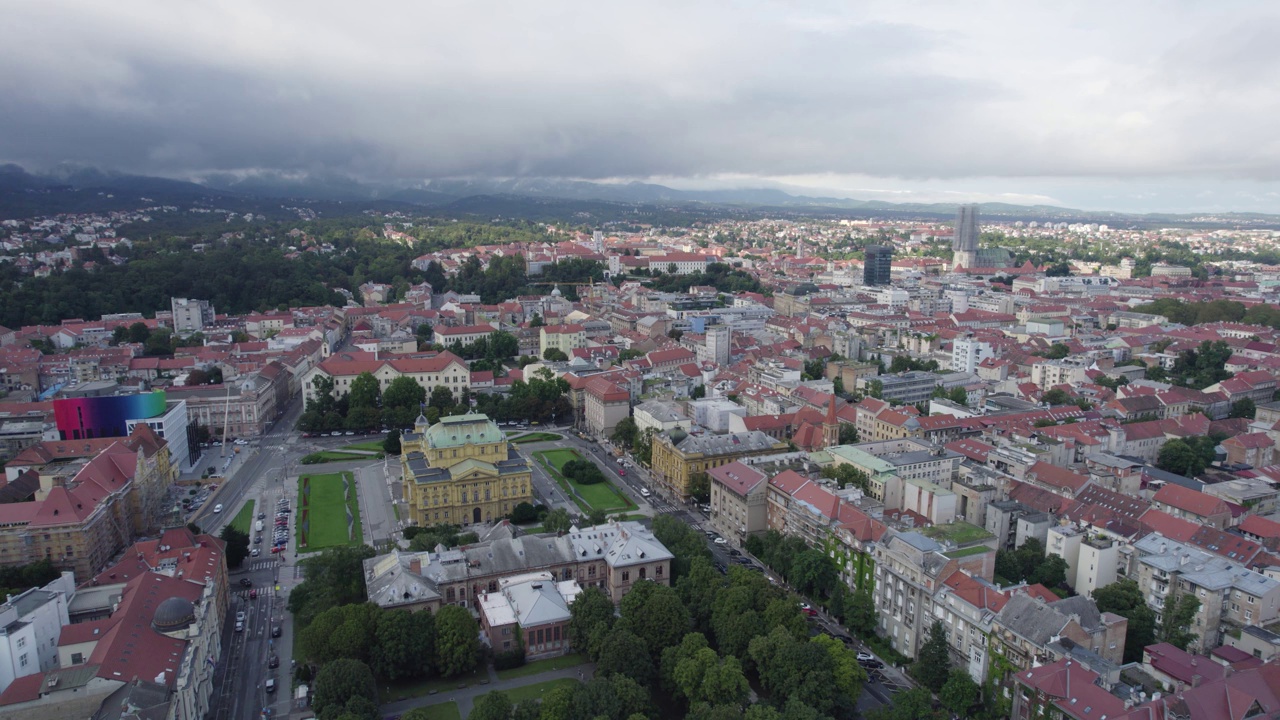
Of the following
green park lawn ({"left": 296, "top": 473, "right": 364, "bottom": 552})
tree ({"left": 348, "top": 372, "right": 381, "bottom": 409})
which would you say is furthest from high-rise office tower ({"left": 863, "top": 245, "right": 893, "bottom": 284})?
green park lawn ({"left": 296, "top": 473, "right": 364, "bottom": 552})

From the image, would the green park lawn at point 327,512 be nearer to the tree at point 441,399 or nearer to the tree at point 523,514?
the tree at point 523,514

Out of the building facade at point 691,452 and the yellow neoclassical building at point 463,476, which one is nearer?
the yellow neoclassical building at point 463,476

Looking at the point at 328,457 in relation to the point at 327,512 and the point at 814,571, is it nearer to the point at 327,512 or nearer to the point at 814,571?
the point at 327,512

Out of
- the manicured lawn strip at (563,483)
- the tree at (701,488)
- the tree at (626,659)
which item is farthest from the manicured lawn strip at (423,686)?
the tree at (701,488)

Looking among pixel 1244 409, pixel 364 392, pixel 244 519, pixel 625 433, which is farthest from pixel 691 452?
pixel 1244 409

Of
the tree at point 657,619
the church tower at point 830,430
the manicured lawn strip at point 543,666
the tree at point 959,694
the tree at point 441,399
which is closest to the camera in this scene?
the tree at point 959,694

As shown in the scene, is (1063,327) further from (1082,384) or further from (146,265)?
(146,265)
